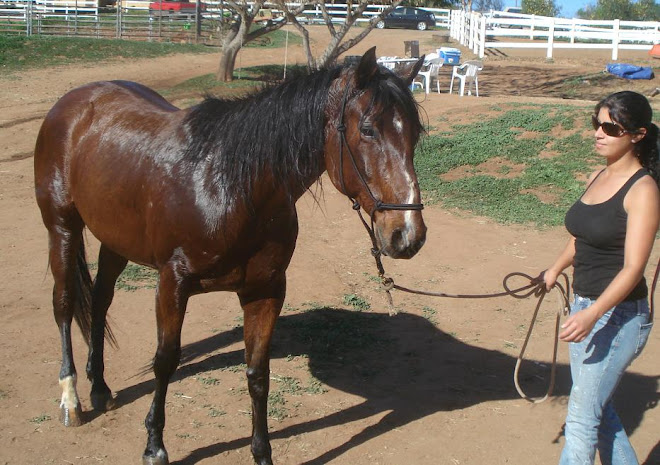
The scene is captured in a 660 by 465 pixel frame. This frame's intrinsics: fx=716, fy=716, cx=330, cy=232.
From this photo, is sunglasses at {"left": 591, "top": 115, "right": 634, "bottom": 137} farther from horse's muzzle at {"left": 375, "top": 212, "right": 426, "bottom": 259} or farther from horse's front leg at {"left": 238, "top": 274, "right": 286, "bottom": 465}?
horse's front leg at {"left": 238, "top": 274, "right": 286, "bottom": 465}

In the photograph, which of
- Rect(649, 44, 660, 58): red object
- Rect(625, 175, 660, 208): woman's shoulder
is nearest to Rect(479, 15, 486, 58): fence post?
Rect(649, 44, 660, 58): red object

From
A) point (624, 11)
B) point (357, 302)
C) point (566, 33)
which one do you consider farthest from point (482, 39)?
point (624, 11)

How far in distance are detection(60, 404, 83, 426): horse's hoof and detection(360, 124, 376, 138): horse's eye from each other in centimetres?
247

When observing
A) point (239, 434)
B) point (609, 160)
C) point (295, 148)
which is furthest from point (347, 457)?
point (609, 160)

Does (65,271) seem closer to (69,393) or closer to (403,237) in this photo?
(69,393)

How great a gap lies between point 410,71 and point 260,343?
160 centimetres

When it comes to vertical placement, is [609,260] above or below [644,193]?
below

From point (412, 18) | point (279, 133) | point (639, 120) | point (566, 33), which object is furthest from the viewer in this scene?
point (412, 18)

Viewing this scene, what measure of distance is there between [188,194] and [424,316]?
284 centimetres

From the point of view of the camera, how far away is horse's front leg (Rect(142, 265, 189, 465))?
3627 mm

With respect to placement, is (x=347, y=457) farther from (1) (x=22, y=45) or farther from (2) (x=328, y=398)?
(1) (x=22, y=45)

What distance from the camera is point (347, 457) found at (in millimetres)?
3893

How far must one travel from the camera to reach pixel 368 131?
312 cm

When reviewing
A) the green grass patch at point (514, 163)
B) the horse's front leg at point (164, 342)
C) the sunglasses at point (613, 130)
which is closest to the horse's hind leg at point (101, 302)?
the horse's front leg at point (164, 342)
